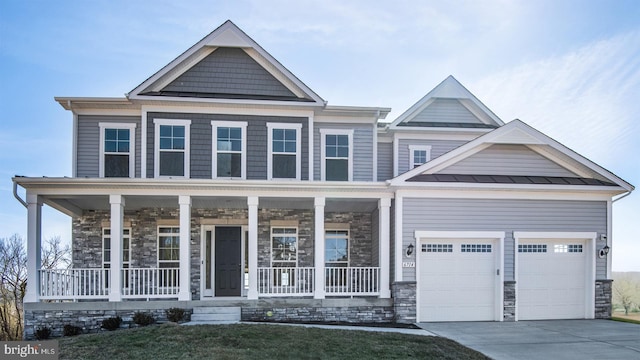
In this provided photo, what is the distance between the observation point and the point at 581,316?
12.3m

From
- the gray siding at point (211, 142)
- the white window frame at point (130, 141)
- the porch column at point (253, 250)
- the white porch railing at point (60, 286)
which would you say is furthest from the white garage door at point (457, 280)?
the white window frame at point (130, 141)

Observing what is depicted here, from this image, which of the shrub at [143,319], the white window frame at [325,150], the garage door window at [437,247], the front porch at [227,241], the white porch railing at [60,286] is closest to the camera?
the shrub at [143,319]

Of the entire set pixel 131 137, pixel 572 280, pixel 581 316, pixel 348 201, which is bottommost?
pixel 581 316

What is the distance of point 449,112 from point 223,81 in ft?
24.8

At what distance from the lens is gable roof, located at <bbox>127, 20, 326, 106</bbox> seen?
1343 cm

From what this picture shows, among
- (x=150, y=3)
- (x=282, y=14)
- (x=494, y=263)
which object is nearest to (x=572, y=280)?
(x=494, y=263)

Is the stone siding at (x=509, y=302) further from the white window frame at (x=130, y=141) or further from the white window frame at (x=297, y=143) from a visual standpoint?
the white window frame at (x=130, y=141)

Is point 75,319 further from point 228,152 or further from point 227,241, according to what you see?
point 228,152

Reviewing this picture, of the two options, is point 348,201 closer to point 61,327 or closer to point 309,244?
point 309,244

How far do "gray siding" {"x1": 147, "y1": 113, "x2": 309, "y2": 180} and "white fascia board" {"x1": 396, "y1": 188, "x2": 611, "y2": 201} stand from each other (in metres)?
3.52

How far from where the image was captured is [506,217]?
12.2 metres

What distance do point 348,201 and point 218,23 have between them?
6532 millimetres

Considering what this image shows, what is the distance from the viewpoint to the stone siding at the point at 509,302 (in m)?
12.0

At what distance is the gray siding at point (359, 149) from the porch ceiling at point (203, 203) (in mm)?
1074
